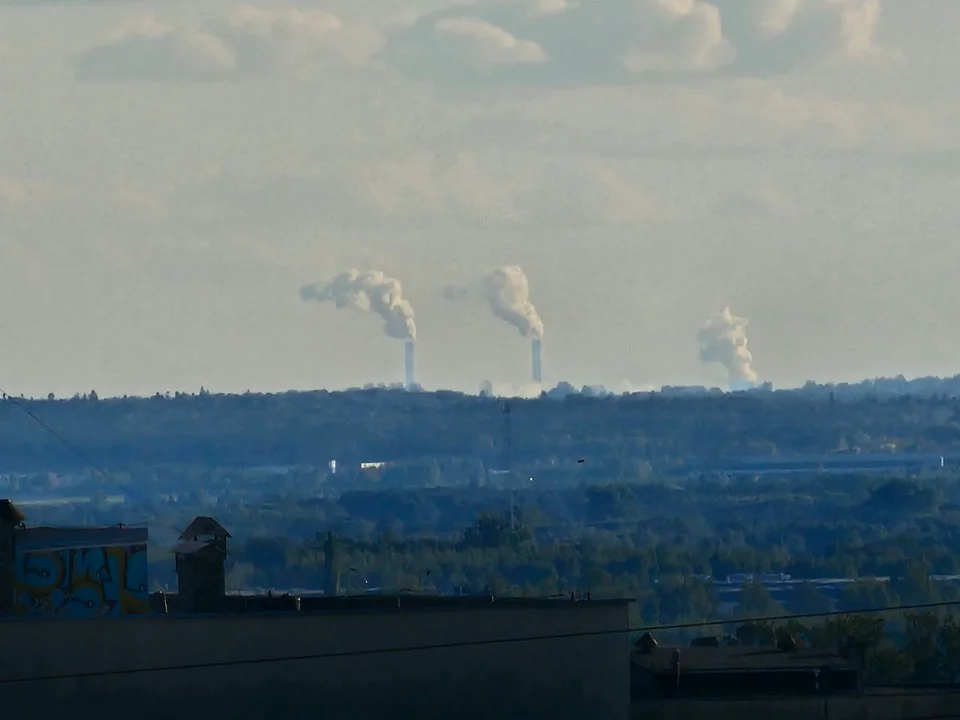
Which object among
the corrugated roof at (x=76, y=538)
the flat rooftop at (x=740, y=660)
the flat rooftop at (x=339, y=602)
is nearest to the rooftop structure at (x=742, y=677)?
the flat rooftop at (x=740, y=660)

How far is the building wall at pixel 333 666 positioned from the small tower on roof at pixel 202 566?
7.01m

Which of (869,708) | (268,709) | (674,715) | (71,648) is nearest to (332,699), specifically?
(268,709)

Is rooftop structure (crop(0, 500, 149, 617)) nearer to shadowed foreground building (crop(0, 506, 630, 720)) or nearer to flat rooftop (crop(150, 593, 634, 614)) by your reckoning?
flat rooftop (crop(150, 593, 634, 614))

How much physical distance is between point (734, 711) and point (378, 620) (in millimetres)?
9269

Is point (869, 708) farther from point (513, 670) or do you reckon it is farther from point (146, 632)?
point (146, 632)

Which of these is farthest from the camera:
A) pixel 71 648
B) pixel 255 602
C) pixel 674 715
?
pixel 255 602

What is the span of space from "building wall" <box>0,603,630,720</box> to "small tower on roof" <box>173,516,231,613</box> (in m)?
7.01

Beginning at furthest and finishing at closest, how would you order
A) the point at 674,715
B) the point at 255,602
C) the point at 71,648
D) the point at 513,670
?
the point at 255,602 → the point at 674,715 → the point at 513,670 → the point at 71,648

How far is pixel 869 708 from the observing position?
182 feet

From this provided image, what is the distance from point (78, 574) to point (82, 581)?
16 centimetres

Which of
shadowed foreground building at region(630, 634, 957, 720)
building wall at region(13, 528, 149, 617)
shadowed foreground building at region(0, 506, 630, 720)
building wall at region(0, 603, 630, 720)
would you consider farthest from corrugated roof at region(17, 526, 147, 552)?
shadowed foreground building at region(630, 634, 957, 720)

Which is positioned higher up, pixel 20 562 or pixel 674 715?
pixel 20 562

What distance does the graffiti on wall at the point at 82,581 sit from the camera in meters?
51.5

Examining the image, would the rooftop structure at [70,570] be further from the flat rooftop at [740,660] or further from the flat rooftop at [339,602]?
the flat rooftop at [740,660]
